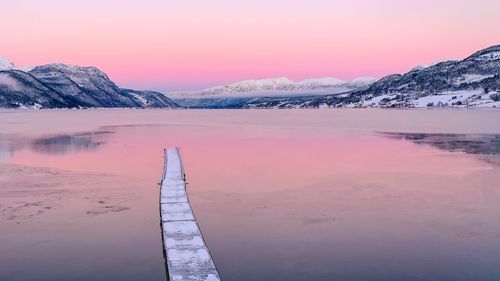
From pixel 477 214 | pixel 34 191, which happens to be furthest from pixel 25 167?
pixel 477 214

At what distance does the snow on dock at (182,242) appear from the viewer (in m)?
12.6

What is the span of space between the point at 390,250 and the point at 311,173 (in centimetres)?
1537

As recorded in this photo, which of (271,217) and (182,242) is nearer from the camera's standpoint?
(182,242)

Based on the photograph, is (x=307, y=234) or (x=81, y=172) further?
(x=81, y=172)

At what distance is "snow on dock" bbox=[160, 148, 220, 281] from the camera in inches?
496

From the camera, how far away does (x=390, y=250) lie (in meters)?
14.4

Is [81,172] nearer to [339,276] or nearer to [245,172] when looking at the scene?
[245,172]

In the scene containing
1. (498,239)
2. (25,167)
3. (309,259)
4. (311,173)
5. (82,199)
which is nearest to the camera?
(309,259)

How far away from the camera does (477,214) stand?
1881cm

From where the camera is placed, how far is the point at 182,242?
15.2m

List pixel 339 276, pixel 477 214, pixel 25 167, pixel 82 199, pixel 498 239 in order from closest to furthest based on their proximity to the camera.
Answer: pixel 339 276, pixel 498 239, pixel 477 214, pixel 82 199, pixel 25 167

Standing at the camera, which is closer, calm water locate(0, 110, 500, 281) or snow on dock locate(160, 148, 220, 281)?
snow on dock locate(160, 148, 220, 281)

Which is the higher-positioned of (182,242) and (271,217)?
(182,242)

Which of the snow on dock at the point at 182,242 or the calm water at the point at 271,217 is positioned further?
the calm water at the point at 271,217
